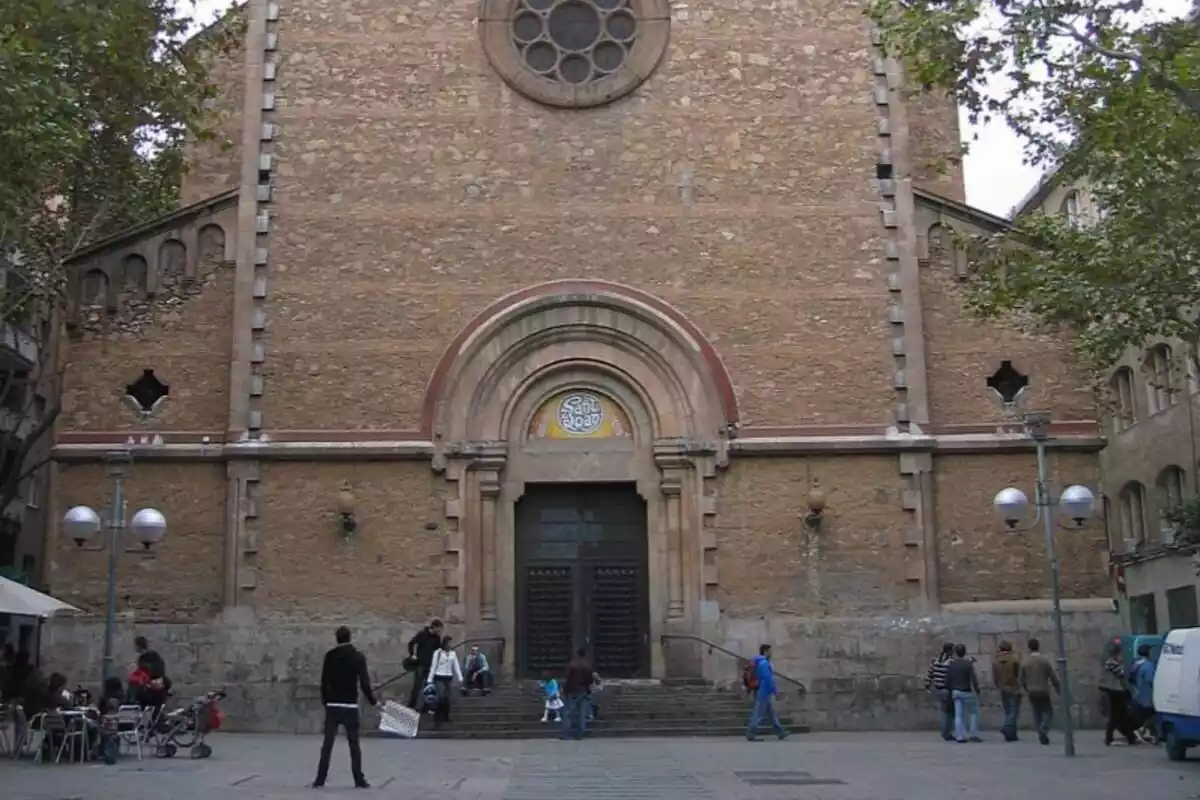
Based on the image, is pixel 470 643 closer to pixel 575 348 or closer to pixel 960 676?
pixel 575 348

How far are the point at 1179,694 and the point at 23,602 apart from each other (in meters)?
14.3

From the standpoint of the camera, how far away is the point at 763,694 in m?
19.9

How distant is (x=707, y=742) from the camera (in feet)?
64.6

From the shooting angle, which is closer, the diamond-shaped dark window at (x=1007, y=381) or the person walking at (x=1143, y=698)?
the person walking at (x=1143, y=698)

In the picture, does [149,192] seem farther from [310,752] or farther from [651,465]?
[310,752]

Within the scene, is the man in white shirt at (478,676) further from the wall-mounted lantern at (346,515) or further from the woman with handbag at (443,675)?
the wall-mounted lantern at (346,515)

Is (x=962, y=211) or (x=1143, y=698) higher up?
(x=962, y=211)

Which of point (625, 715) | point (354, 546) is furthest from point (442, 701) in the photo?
point (354, 546)

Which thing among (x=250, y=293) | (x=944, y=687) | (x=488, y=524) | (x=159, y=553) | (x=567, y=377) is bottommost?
(x=944, y=687)

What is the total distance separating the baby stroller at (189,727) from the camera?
1723 centimetres

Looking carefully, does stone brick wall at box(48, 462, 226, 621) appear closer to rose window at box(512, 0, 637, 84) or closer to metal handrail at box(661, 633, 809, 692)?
metal handrail at box(661, 633, 809, 692)

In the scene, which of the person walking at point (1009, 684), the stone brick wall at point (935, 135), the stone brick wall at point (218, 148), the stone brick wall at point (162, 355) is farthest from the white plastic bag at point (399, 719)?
the stone brick wall at point (935, 135)

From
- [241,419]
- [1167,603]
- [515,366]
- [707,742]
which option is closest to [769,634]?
[707,742]

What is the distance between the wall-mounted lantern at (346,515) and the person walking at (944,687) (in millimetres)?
9249
